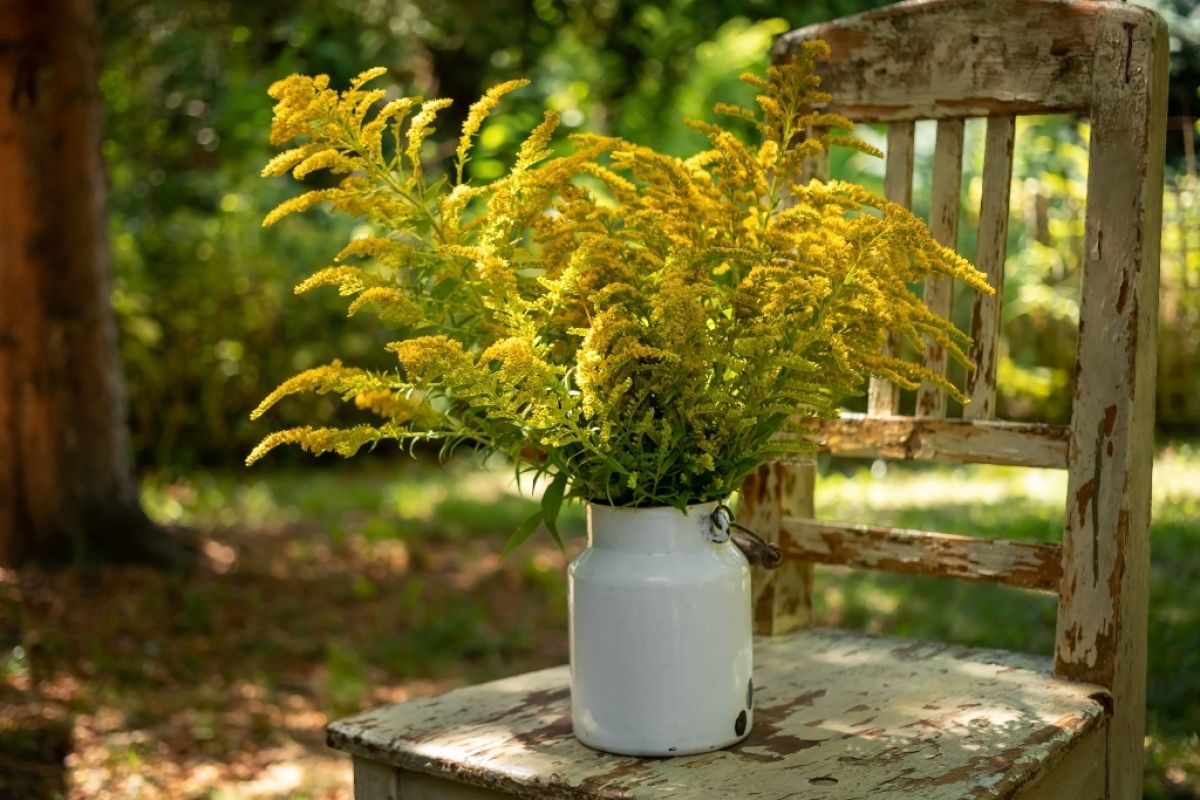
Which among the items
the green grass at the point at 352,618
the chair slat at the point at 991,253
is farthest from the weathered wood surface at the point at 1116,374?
the green grass at the point at 352,618

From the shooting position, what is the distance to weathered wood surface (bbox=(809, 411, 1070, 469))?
1.99m

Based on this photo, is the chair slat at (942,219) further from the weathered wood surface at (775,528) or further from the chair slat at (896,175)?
the weathered wood surface at (775,528)

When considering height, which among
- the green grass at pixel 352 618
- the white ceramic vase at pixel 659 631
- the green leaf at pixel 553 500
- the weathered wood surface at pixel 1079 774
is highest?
the green leaf at pixel 553 500

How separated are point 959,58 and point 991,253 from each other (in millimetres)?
314

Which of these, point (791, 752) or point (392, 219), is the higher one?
point (392, 219)

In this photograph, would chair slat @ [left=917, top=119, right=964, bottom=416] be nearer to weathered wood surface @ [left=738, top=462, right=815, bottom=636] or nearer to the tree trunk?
weathered wood surface @ [left=738, top=462, right=815, bottom=636]

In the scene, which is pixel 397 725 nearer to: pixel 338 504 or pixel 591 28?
pixel 591 28

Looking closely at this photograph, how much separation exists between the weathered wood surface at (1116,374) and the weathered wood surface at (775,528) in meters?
0.49

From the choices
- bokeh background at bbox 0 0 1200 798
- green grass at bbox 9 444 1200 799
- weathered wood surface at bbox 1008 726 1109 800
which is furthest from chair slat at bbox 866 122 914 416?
green grass at bbox 9 444 1200 799

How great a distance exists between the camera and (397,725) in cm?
180

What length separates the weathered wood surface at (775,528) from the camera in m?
2.27

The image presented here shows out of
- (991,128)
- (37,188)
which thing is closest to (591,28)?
(37,188)

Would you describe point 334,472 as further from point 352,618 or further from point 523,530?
point 523,530

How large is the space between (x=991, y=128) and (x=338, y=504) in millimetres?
5013
